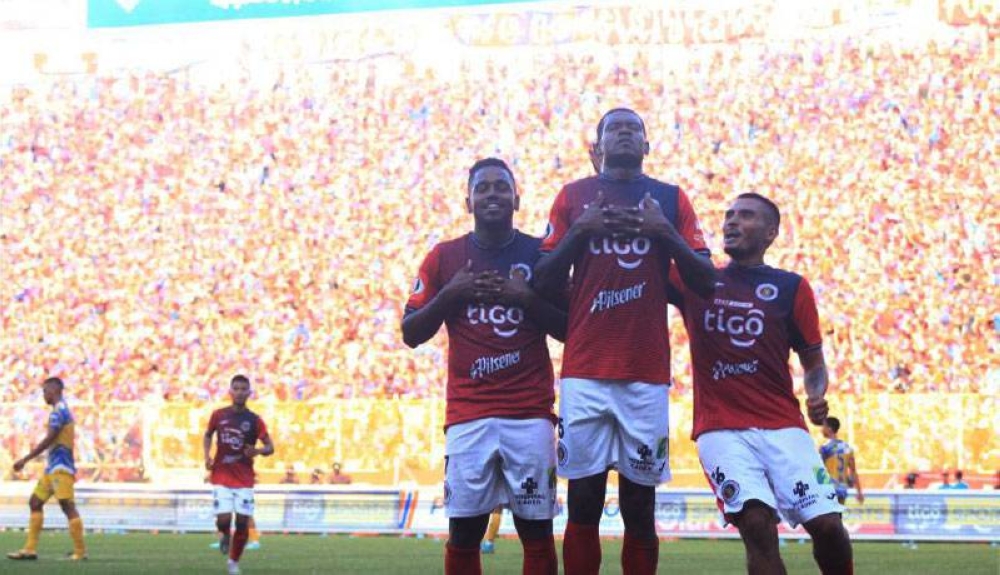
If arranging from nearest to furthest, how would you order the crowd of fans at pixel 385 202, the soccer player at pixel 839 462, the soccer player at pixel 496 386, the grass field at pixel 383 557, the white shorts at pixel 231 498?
the soccer player at pixel 496 386 < the grass field at pixel 383 557 < the white shorts at pixel 231 498 < the soccer player at pixel 839 462 < the crowd of fans at pixel 385 202

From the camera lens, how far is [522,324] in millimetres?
7574

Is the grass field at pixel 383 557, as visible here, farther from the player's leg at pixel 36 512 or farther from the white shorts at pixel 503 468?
the white shorts at pixel 503 468

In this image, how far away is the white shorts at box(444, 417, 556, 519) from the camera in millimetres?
7441

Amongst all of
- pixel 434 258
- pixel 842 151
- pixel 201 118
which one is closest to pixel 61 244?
pixel 201 118

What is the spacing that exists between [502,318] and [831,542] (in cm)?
192

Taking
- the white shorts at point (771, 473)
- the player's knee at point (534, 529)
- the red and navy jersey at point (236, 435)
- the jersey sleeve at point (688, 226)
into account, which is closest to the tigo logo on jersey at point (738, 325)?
the jersey sleeve at point (688, 226)

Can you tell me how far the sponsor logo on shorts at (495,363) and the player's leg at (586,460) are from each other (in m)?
0.33

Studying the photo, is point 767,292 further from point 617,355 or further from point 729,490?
point 729,490

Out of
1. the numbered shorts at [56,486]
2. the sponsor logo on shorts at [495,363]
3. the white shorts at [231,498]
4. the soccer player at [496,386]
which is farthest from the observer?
the numbered shorts at [56,486]

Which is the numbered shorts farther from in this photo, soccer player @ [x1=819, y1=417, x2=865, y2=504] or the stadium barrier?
soccer player @ [x1=819, y1=417, x2=865, y2=504]

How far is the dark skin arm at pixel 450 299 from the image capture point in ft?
24.5

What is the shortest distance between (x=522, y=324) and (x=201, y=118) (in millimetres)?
31674

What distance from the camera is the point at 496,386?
7547 millimetres

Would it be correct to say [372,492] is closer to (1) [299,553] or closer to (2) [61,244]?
(1) [299,553]
